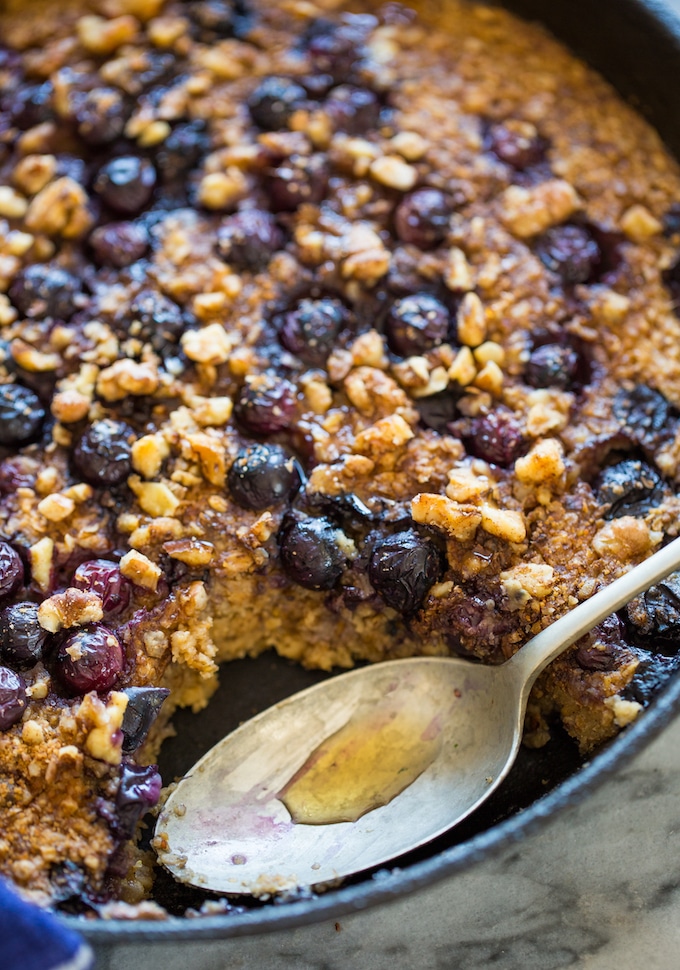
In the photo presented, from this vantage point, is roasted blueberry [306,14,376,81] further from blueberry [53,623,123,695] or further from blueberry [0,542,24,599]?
blueberry [53,623,123,695]

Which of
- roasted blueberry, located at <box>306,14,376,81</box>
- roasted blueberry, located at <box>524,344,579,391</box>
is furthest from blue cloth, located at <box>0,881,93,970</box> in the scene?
roasted blueberry, located at <box>306,14,376,81</box>

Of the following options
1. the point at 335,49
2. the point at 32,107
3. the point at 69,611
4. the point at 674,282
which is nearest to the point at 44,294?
the point at 32,107

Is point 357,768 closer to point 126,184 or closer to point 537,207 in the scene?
point 537,207

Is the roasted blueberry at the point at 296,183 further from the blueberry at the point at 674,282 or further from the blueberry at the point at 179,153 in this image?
the blueberry at the point at 674,282

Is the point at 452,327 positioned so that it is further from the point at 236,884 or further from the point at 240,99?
the point at 236,884

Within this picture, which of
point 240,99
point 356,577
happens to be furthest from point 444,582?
point 240,99

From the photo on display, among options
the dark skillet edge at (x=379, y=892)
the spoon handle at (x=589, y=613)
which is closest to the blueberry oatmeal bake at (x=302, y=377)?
the spoon handle at (x=589, y=613)
